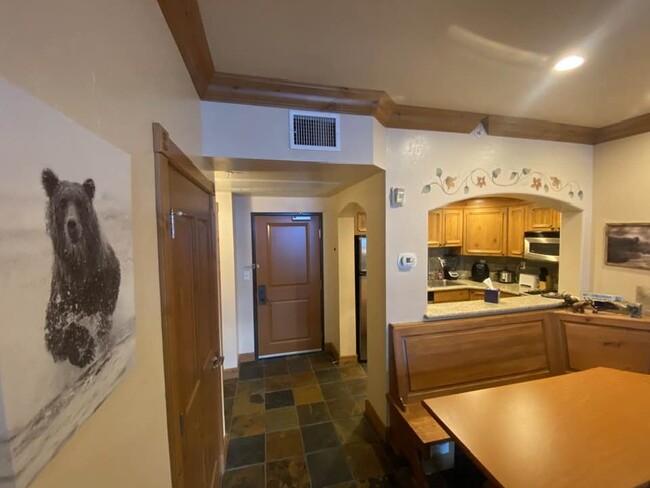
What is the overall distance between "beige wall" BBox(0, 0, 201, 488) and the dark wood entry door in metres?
2.61

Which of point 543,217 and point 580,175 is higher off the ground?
point 580,175

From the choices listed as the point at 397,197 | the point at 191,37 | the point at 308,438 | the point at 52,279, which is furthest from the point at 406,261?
the point at 52,279

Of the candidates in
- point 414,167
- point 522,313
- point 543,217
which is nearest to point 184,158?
point 414,167

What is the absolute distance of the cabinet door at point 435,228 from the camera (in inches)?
162

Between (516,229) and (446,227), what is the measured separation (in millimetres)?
880

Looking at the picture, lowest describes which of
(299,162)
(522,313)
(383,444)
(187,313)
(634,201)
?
(383,444)

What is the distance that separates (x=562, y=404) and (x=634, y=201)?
2.02 metres

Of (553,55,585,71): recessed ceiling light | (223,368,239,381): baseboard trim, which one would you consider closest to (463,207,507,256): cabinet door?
(553,55,585,71): recessed ceiling light

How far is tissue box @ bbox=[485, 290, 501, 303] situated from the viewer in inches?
94.6

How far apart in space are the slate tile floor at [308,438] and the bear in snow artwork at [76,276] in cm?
196

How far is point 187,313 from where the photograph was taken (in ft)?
3.97

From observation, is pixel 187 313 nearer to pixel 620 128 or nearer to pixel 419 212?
pixel 419 212

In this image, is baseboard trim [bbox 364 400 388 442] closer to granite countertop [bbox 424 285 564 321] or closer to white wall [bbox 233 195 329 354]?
granite countertop [bbox 424 285 564 321]

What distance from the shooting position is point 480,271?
13.7 feet
